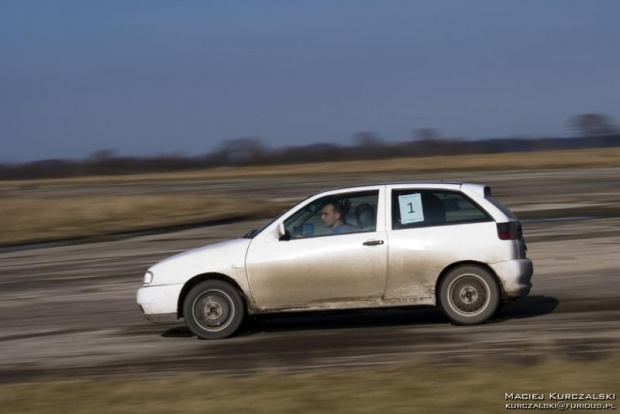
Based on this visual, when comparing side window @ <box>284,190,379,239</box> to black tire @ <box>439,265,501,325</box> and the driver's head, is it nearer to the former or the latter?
the driver's head

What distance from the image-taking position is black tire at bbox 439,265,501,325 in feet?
33.4

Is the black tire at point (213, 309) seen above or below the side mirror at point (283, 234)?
below

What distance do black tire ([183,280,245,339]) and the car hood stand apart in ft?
0.53

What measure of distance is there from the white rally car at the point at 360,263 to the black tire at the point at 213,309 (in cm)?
1

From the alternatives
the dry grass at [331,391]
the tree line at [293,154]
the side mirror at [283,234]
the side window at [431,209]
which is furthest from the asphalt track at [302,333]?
the tree line at [293,154]

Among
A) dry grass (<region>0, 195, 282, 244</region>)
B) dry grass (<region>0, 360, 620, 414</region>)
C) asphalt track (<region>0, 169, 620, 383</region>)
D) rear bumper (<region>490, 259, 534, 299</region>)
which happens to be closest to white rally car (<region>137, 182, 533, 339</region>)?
rear bumper (<region>490, 259, 534, 299</region>)

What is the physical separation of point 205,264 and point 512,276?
3224mm

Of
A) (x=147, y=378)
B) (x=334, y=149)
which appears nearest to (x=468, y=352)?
(x=147, y=378)

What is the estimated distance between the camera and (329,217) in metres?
10.4

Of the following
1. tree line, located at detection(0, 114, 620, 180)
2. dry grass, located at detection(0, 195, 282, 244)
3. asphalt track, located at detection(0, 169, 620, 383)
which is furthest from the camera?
tree line, located at detection(0, 114, 620, 180)

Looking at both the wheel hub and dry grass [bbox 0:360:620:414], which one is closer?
dry grass [bbox 0:360:620:414]

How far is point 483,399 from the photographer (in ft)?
23.1

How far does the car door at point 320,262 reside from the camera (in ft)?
33.5

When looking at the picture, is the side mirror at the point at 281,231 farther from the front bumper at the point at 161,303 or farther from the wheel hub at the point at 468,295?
the wheel hub at the point at 468,295
